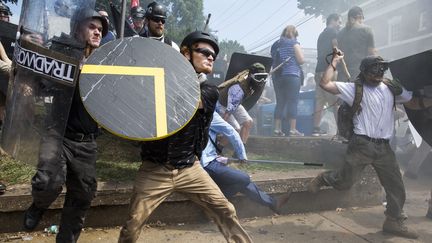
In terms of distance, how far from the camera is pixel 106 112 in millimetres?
1901

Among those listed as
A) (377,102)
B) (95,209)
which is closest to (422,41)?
(377,102)

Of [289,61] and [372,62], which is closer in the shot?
[372,62]

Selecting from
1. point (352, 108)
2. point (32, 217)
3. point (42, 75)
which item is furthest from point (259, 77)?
point (32, 217)

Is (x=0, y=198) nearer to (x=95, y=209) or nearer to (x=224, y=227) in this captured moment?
(x=95, y=209)

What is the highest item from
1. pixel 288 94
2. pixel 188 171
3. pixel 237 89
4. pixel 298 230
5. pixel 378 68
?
pixel 378 68

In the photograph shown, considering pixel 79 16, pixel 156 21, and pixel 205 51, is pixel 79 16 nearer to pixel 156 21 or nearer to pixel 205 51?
pixel 205 51

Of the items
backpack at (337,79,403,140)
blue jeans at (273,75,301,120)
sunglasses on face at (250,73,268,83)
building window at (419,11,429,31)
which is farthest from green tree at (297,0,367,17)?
backpack at (337,79,403,140)

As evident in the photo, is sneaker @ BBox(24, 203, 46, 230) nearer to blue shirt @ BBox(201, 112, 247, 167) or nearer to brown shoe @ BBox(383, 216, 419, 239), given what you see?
blue shirt @ BBox(201, 112, 247, 167)

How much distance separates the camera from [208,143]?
335cm

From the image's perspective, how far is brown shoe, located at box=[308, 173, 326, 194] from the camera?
3717 mm

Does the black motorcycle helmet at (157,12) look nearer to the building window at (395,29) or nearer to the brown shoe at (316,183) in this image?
the brown shoe at (316,183)

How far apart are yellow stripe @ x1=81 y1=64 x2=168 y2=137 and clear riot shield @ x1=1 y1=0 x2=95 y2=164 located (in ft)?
0.69

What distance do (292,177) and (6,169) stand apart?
10.0ft

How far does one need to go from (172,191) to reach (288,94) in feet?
12.9
